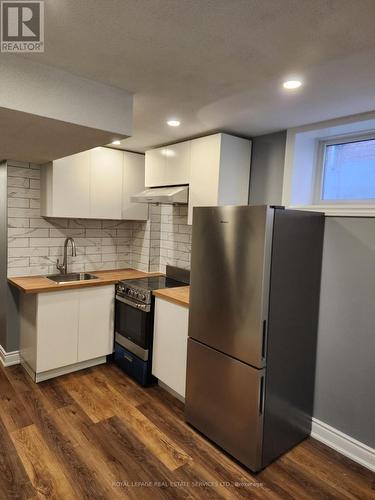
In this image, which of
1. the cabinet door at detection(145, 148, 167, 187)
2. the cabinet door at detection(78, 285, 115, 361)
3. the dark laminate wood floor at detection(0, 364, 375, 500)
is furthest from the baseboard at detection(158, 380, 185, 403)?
the cabinet door at detection(145, 148, 167, 187)

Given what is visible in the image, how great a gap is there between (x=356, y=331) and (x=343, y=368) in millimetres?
285

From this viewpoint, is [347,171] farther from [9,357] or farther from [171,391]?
[9,357]

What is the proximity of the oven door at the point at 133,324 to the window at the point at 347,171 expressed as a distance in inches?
72.7

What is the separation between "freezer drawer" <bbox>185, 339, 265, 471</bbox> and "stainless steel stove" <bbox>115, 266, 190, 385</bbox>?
638mm

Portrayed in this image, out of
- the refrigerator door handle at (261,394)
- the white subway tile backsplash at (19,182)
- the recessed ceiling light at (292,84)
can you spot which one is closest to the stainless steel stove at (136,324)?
the refrigerator door handle at (261,394)

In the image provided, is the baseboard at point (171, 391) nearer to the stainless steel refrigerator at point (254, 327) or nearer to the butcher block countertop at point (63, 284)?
the stainless steel refrigerator at point (254, 327)

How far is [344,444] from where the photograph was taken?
7.23 feet

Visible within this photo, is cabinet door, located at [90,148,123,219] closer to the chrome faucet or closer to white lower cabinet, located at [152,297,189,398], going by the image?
the chrome faucet

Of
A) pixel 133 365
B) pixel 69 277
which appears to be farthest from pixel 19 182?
pixel 133 365

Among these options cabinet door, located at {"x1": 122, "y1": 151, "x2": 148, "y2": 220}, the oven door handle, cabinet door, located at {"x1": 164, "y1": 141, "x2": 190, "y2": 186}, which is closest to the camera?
the oven door handle

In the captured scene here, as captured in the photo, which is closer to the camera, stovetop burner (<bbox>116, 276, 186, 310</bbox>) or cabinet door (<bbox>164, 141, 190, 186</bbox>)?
stovetop burner (<bbox>116, 276, 186, 310</bbox>)

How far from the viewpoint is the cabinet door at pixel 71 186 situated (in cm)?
315

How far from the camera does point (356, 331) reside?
7.07 ft

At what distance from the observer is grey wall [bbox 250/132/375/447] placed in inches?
82.4
